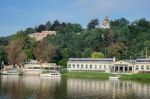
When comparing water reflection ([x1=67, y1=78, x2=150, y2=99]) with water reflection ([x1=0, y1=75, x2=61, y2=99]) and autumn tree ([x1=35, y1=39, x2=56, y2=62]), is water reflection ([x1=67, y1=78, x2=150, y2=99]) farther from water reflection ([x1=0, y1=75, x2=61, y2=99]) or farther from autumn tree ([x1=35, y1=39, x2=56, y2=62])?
autumn tree ([x1=35, y1=39, x2=56, y2=62])

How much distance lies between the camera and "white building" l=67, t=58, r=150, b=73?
10821cm

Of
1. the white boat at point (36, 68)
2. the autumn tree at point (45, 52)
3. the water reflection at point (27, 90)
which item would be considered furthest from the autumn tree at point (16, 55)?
the water reflection at point (27, 90)

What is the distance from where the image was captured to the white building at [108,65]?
355 ft

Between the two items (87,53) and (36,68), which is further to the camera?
(87,53)

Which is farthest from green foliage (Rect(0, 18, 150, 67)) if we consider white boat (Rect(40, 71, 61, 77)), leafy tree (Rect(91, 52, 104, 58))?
white boat (Rect(40, 71, 61, 77))

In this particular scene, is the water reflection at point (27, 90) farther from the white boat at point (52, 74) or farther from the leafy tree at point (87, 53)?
the leafy tree at point (87, 53)

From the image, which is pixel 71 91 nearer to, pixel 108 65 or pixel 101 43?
pixel 108 65

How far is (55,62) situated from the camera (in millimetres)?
128250

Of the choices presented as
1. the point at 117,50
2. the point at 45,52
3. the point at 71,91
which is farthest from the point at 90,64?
the point at 71,91

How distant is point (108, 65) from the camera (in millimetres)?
114375

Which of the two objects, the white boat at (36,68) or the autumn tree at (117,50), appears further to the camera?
the autumn tree at (117,50)

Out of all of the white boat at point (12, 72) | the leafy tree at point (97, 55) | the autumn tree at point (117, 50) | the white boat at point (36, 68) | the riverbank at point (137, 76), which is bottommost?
the riverbank at point (137, 76)

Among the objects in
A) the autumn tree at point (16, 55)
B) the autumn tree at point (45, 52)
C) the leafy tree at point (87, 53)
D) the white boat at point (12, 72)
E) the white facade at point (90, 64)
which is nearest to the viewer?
the white boat at point (12, 72)

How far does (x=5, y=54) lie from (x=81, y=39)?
25.7 metres
